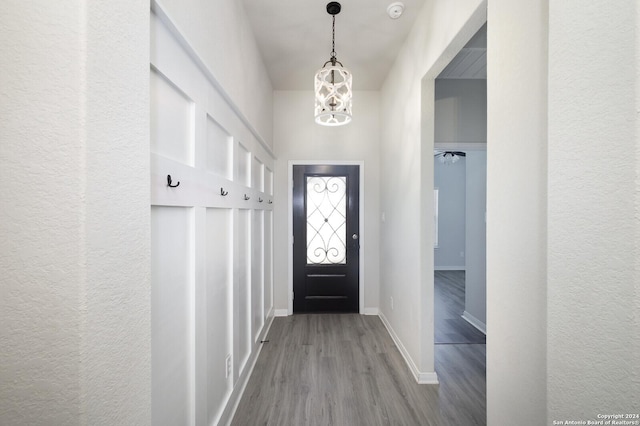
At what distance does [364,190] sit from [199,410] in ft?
9.49

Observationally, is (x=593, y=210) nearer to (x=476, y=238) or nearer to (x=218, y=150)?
(x=218, y=150)

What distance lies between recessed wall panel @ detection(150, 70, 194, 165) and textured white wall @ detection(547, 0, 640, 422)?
1.25 metres

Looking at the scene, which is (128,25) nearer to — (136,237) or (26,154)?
(26,154)

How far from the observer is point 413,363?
2262 mm

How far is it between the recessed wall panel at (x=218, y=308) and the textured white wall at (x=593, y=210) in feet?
4.62

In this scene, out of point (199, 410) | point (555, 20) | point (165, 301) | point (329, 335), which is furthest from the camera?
point (329, 335)

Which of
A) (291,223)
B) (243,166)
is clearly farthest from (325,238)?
(243,166)

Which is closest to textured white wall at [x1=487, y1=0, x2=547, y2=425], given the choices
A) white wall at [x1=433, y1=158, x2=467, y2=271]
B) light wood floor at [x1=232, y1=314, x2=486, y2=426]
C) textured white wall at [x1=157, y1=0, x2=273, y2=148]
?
light wood floor at [x1=232, y1=314, x2=486, y2=426]

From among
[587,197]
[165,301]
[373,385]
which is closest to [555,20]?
Result: [587,197]

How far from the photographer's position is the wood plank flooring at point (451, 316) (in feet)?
9.57

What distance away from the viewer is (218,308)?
61.6 inches

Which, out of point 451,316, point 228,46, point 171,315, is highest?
point 228,46

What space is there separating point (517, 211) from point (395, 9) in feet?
5.94

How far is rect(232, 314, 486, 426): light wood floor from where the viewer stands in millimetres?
1750
